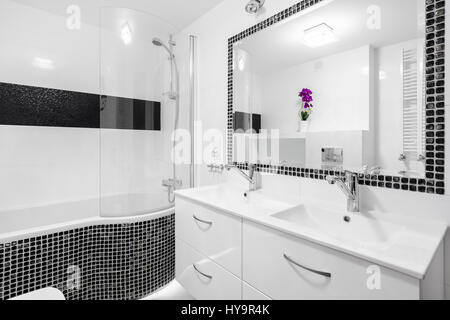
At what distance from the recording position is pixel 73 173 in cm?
221

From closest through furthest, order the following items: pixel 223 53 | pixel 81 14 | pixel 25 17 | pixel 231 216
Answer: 1. pixel 231 216
2. pixel 223 53
3. pixel 25 17
4. pixel 81 14

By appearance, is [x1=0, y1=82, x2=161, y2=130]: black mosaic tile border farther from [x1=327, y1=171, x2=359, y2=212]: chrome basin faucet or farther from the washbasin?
[x1=327, y1=171, x2=359, y2=212]: chrome basin faucet

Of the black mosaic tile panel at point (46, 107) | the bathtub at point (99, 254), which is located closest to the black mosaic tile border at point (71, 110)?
the black mosaic tile panel at point (46, 107)

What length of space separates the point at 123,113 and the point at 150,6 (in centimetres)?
98

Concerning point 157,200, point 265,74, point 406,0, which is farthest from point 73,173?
point 406,0

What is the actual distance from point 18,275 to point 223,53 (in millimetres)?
1982

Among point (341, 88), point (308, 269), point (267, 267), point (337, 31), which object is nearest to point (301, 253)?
point (308, 269)

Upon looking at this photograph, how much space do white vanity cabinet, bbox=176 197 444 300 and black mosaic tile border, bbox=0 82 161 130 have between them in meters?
0.80

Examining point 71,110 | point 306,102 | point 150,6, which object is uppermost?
point 150,6

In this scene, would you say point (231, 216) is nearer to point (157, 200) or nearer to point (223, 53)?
point (157, 200)

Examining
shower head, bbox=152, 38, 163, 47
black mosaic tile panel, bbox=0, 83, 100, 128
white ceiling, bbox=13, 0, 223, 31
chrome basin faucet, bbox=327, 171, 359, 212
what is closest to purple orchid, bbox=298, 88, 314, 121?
chrome basin faucet, bbox=327, 171, 359, 212

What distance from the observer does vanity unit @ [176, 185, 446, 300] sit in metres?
0.65

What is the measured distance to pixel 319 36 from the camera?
1.23 meters

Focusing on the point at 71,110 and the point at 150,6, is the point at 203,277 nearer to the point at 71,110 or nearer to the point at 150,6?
the point at 71,110
